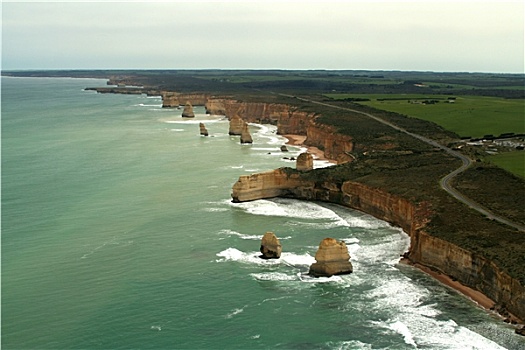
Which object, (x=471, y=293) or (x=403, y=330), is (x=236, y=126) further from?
(x=403, y=330)

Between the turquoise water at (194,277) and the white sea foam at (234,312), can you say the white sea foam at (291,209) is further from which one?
the white sea foam at (234,312)

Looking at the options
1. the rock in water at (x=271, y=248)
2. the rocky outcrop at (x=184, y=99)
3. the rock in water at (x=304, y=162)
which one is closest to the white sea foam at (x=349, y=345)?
the rock in water at (x=271, y=248)

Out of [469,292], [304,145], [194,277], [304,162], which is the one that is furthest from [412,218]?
[304,145]

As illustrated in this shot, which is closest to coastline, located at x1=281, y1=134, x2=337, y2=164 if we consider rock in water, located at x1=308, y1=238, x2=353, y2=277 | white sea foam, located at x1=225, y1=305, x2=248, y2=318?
rock in water, located at x1=308, y1=238, x2=353, y2=277

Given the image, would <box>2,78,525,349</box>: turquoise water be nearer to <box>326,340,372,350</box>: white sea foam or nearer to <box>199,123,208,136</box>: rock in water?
<box>326,340,372,350</box>: white sea foam

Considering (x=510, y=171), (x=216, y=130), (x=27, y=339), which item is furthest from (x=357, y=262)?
(x=216, y=130)

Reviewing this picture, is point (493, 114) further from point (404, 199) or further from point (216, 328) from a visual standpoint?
point (216, 328)
